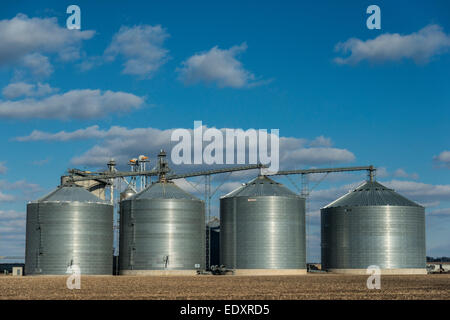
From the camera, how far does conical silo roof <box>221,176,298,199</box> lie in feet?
361

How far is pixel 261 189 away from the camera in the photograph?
365 feet

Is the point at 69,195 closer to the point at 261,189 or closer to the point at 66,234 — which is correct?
the point at 66,234

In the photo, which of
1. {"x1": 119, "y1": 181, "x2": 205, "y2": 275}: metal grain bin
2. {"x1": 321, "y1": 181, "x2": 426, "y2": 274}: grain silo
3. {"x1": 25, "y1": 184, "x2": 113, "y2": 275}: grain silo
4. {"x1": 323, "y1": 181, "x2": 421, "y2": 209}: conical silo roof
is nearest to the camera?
{"x1": 25, "y1": 184, "x2": 113, "y2": 275}: grain silo

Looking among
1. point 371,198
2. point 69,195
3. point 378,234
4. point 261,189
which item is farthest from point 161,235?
point 371,198

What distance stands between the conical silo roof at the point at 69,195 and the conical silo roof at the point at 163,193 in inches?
274

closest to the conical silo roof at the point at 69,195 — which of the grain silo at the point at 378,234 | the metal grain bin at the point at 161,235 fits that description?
the metal grain bin at the point at 161,235

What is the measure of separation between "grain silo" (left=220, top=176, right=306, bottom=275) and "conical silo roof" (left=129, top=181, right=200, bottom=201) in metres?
7.50

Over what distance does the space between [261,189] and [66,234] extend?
3127 cm

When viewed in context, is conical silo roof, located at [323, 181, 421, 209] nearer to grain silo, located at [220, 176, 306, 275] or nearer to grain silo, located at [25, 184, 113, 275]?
grain silo, located at [220, 176, 306, 275]

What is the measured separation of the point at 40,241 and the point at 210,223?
35.9 m

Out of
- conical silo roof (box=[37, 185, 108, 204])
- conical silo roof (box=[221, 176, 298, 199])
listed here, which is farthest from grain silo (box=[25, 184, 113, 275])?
conical silo roof (box=[221, 176, 298, 199])

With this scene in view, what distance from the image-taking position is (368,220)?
111m
